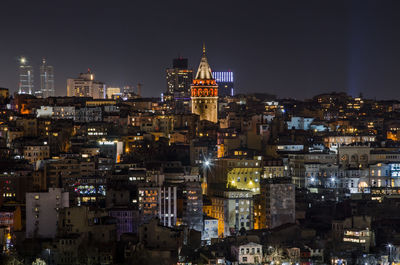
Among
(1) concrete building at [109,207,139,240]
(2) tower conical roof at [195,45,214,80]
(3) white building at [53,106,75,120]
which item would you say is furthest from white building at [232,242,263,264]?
(2) tower conical roof at [195,45,214,80]

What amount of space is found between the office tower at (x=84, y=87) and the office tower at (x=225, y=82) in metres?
11.1

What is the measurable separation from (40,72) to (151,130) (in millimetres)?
22458

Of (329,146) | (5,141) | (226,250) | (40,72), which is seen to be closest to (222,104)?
(40,72)

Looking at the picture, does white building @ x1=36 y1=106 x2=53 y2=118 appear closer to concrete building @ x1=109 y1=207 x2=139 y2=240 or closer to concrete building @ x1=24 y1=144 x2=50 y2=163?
concrete building @ x1=24 y1=144 x2=50 y2=163

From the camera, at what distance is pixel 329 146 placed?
53.2 m

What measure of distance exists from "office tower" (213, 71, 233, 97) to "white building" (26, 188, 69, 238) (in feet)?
162

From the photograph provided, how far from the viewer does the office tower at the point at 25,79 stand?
73312 millimetres

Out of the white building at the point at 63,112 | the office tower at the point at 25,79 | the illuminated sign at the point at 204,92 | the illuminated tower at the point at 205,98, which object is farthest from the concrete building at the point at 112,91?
the white building at the point at 63,112

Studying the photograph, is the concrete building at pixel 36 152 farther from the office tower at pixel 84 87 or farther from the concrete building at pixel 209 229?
the office tower at pixel 84 87

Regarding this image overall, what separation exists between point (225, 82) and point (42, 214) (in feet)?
169

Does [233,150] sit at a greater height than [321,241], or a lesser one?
greater

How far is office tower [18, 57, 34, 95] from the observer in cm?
7331

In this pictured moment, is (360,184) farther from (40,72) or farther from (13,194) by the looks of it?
(40,72)

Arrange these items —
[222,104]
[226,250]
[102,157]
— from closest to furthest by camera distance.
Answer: [226,250] → [102,157] → [222,104]
